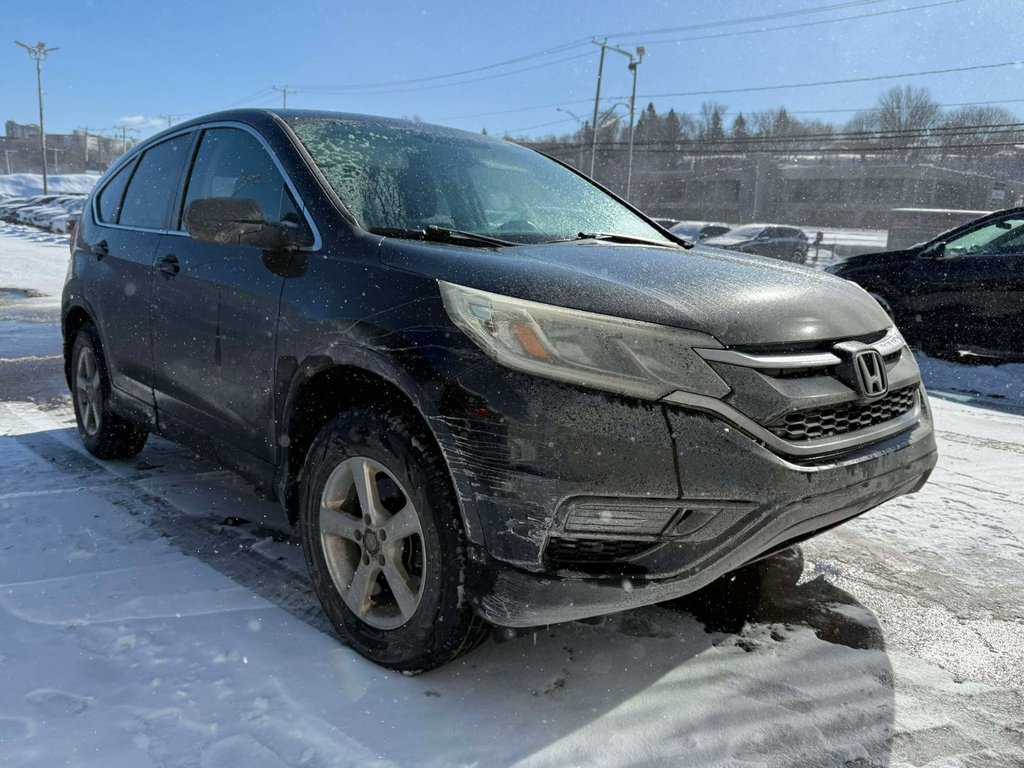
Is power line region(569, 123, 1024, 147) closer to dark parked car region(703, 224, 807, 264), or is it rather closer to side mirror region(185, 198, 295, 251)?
dark parked car region(703, 224, 807, 264)

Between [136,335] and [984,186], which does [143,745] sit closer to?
[136,335]

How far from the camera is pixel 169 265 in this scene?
11.2ft

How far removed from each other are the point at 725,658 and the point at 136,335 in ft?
9.54

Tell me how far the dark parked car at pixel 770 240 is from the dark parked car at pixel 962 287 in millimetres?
23435

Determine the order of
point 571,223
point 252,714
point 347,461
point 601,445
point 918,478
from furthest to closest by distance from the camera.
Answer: point 571,223
point 918,478
point 347,461
point 252,714
point 601,445

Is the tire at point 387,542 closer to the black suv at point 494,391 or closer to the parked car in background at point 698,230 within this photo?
the black suv at point 494,391

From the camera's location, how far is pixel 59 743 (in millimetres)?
2031

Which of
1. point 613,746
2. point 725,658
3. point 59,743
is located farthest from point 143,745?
point 725,658

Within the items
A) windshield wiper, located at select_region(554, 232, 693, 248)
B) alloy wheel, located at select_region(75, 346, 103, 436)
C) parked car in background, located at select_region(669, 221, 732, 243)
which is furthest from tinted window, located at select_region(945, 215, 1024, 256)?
parked car in background, located at select_region(669, 221, 732, 243)

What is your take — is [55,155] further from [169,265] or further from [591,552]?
[591,552]

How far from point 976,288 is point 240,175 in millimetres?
6862

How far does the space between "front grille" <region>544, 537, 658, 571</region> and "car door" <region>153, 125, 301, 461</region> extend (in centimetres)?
122

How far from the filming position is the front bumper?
199 cm

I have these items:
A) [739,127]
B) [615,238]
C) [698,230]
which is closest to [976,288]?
[615,238]
